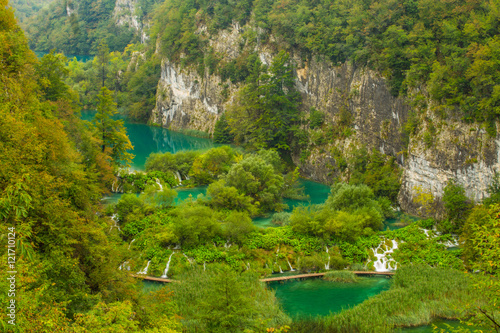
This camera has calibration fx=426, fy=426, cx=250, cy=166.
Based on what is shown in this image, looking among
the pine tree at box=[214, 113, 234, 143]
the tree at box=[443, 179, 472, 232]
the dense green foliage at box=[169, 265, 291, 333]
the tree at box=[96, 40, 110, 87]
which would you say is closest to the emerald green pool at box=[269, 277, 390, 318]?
the dense green foliage at box=[169, 265, 291, 333]

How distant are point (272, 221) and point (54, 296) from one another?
2130 centimetres

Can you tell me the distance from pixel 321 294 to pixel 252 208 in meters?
11.2

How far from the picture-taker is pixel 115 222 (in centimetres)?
2638

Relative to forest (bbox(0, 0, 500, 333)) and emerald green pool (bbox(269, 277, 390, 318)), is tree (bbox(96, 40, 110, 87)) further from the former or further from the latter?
emerald green pool (bbox(269, 277, 390, 318))

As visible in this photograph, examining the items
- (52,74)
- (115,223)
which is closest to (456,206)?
(115,223)

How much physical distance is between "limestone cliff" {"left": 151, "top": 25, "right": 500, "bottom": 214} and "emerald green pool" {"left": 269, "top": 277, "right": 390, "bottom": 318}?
11755 mm

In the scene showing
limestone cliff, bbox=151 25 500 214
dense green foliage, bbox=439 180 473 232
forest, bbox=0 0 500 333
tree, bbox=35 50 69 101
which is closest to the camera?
forest, bbox=0 0 500 333

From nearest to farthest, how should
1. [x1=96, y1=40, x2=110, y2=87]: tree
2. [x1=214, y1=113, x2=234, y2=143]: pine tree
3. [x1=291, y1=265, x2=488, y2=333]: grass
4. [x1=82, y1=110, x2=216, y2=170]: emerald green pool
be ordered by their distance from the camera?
[x1=291, y1=265, x2=488, y2=333]: grass < [x1=82, y1=110, x2=216, y2=170]: emerald green pool < [x1=214, y1=113, x2=234, y2=143]: pine tree < [x1=96, y1=40, x2=110, y2=87]: tree

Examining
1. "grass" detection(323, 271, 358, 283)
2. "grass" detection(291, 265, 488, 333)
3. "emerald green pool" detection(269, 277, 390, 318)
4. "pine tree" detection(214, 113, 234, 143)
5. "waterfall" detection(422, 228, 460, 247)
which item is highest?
"pine tree" detection(214, 113, 234, 143)

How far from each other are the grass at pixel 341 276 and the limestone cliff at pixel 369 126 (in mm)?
11734

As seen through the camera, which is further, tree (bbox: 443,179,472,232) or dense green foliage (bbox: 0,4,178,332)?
tree (bbox: 443,179,472,232)

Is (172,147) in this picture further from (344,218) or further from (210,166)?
(344,218)

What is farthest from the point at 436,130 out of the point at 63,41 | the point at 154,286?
the point at 63,41

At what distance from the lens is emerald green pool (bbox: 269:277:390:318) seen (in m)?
18.9
